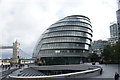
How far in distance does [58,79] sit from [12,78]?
16.9 feet

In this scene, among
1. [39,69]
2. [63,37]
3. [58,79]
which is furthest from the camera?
[63,37]

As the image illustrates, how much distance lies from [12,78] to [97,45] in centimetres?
15169

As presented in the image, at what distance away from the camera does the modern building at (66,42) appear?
74.6m

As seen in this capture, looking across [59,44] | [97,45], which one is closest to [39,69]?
[59,44]

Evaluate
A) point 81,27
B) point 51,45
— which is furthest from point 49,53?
point 81,27

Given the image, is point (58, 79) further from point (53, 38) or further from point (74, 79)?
point (53, 38)

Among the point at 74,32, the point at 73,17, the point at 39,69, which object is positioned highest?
the point at 73,17

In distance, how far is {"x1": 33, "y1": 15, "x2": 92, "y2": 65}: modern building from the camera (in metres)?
74.6

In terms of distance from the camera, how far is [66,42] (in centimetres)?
7438

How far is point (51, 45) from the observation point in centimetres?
7519

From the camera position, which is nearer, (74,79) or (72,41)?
(74,79)

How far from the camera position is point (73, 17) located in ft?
267

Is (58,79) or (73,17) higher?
(73,17)

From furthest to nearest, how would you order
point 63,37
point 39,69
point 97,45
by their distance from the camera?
1. point 97,45
2. point 63,37
3. point 39,69
